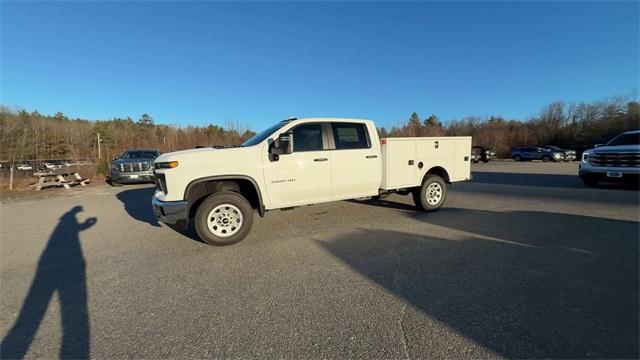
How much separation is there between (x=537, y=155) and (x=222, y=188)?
143 ft

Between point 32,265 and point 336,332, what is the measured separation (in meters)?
4.64

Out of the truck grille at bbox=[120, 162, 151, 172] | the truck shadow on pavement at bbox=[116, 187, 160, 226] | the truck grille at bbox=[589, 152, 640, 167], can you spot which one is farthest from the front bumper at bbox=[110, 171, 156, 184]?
the truck grille at bbox=[589, 152, 640, 167]

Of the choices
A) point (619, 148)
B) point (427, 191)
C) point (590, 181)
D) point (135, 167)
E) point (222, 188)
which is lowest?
point (590, 181)

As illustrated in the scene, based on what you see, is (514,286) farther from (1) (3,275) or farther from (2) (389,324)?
(1) (3,275)

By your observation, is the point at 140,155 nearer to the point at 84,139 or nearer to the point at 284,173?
the point at 284,173

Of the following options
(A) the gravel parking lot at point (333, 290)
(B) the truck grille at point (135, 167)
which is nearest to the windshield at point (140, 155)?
(B) the truck grille at point (135, 167)

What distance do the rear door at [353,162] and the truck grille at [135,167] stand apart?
11.8 meters

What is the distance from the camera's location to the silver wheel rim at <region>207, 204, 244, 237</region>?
4.91 m

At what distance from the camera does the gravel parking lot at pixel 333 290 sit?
244 cm

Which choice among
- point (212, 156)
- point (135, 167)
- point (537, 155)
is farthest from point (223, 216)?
point (537, 155)

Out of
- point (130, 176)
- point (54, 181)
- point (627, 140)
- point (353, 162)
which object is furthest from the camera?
point (54, 181)

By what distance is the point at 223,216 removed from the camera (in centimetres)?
500

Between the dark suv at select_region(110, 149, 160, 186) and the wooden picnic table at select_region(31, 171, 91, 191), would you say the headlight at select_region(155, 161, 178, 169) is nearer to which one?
the dark suv at select_region(110, 149, 160, 186)

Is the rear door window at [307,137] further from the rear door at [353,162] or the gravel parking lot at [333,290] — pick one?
the gravel parking lot at [333,290]
